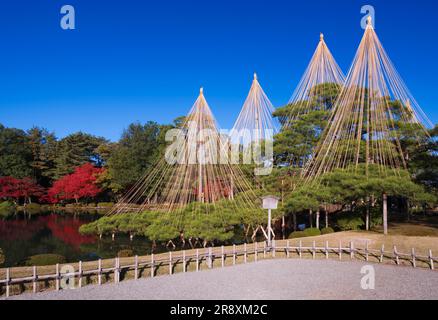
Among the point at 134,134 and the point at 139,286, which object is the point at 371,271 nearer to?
the point at 139,286

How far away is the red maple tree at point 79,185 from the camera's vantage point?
4734 cm

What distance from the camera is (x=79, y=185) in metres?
47.5

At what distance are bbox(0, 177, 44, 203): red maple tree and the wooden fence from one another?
38.5 meters

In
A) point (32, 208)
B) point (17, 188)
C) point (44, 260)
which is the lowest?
point (44, 260)

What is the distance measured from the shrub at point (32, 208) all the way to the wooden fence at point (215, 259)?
36.1 meters

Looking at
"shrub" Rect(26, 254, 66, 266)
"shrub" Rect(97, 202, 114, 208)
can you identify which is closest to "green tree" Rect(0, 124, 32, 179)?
"shrub" Rect(97, 202, 114, 208)

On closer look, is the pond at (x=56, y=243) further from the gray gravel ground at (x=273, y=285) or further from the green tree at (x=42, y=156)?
the green tree at (x=42, y=156)

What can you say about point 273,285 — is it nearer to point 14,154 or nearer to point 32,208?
point 32,208

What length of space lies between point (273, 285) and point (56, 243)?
64.2 ft

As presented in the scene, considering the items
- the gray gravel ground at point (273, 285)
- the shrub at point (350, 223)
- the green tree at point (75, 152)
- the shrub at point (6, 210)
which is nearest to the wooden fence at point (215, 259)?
the gray gravel ground at point (273, 285)

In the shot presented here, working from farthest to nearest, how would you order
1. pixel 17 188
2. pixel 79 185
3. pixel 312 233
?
pixel 79 185, pixel 17 188, pixel 312 233

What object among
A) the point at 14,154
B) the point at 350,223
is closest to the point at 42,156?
the point at 14,154
